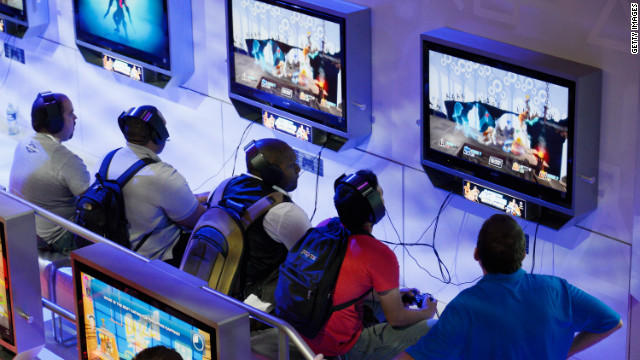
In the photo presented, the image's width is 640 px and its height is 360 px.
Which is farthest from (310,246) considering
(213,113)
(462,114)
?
(213,113)

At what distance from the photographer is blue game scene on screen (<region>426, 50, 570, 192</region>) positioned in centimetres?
390

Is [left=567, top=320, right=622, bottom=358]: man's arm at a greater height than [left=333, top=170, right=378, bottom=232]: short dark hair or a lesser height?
lesser

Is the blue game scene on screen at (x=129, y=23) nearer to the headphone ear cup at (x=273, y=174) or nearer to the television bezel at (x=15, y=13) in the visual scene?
the television bezel at (x=15, y=13)

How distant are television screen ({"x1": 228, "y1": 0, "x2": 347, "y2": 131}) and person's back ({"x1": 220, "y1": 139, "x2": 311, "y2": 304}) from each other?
2.39 feet

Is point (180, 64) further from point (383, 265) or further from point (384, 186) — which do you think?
point (383, 265)

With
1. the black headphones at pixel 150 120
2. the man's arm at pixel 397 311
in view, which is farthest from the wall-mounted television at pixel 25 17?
the man's arm at pixel 397 311

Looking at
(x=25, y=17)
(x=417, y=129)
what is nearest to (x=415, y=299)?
(x=417, y=129)

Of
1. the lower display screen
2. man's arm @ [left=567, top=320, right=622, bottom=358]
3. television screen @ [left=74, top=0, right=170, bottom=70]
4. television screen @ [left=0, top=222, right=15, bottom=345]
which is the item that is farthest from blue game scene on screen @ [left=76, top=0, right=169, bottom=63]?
man's arm @ [left=567, top=320, right=622, bottom=358]

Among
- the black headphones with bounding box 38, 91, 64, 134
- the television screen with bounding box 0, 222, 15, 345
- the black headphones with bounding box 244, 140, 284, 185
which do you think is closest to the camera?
the television screen with bounding box 0, 222, 15, 345

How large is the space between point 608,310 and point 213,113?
353 cm

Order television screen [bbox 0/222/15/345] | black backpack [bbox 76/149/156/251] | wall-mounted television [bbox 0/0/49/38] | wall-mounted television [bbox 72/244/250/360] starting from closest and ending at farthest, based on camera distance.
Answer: wall-mounted television [bbox 72/244/250/360], television screen [bbox 0/222/15/345], black backpack [bbox 76/149/156/251], wall-mounted television [bbox 0/0/49/38]

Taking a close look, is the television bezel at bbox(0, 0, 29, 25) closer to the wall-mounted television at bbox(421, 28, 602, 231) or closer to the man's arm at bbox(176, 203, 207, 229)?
the man's arm at bbox(176, 203, 207, 229)

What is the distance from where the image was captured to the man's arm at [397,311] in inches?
141

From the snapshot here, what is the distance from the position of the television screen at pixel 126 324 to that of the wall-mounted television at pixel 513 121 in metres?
2.08
